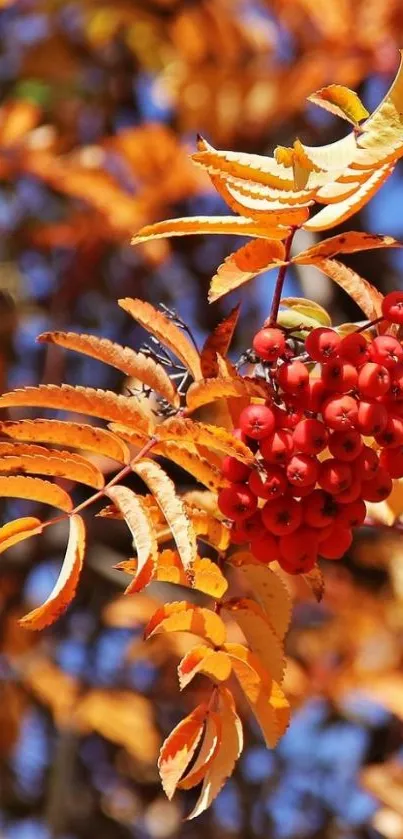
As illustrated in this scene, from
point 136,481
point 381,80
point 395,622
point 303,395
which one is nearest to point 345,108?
point 303,395

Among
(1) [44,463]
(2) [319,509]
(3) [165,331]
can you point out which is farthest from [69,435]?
(2) [319,509]

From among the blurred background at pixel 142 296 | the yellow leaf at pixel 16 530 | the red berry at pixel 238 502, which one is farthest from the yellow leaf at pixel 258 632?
the blurred background at pixel 142 296

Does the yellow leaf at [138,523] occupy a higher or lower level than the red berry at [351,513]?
higher

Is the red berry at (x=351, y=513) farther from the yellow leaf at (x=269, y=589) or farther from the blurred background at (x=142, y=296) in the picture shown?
the blurred background at (x=142, y=296)

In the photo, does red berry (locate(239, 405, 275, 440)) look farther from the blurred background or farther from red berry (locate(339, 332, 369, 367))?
the blurred background

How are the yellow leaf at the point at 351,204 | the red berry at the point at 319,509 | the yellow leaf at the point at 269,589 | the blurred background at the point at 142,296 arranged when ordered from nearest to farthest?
the yellow leaf at the point at 351,204 < the red berry at the point at 319,509 < the yellow leaf at the point at 269,589 < the blurred background at the point at 142,296

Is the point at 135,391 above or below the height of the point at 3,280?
above

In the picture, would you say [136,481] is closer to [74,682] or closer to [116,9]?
[74,682]
